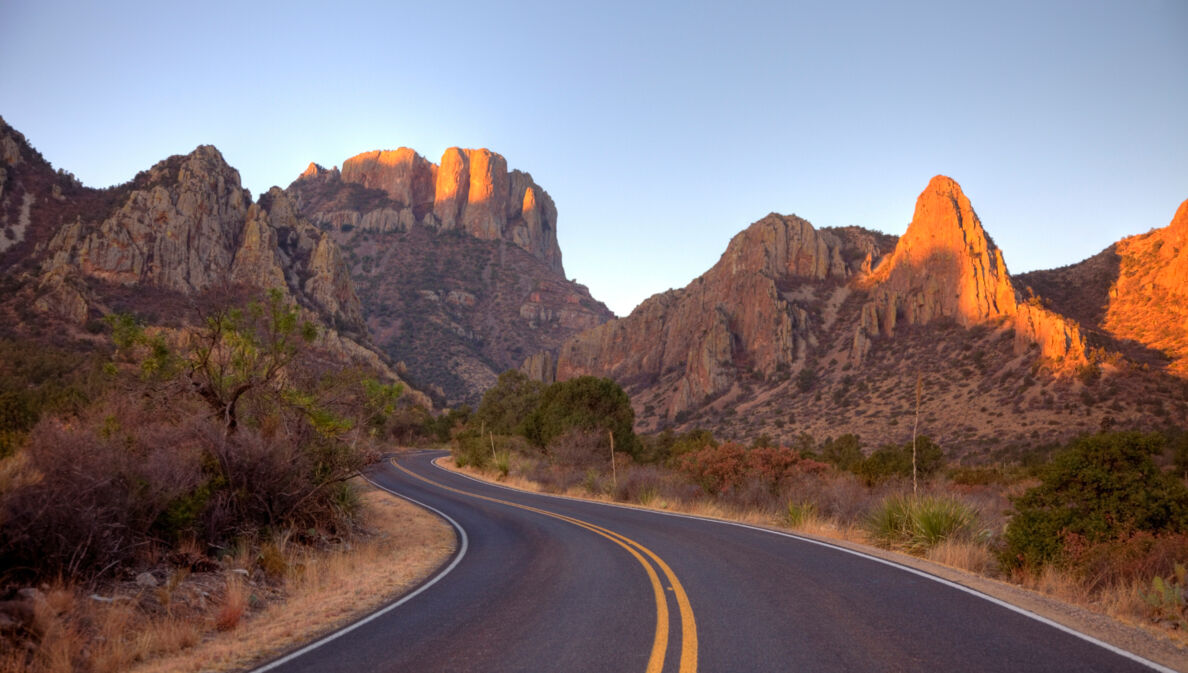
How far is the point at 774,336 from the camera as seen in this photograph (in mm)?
87312

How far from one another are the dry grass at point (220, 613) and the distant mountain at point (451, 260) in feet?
276

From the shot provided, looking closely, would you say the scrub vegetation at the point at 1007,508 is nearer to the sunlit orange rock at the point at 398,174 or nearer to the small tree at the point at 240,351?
the small tree at the point at 240,351

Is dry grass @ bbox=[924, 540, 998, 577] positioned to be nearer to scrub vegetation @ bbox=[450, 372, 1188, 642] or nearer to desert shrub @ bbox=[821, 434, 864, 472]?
scrub vegetation @ bbox=[450, 372, 1188, 642]

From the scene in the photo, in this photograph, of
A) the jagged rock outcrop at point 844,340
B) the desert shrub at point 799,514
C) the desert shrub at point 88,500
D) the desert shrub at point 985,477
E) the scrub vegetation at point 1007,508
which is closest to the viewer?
the desert shrub at point 88,500

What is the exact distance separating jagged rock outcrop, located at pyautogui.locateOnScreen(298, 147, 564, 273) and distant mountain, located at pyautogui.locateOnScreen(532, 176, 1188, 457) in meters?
57.5

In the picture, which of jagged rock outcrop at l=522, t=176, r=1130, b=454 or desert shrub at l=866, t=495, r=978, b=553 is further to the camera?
jagged rock outcrop at l=522, t=176, r=1130, b=454

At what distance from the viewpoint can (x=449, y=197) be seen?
16712 cm

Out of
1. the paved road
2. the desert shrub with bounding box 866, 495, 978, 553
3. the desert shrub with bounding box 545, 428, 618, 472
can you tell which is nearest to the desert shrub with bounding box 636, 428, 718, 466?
the desert shrub with bounding box 545, 428, 618, 472

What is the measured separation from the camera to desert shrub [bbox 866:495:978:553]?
10625 millimetres

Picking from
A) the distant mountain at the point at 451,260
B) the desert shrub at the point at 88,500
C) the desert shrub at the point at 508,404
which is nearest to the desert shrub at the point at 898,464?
the desert shrub at the point at 88,500

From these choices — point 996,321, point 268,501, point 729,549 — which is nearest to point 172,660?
point 268,501

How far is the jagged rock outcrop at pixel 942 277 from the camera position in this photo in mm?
65812

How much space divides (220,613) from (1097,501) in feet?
37.1

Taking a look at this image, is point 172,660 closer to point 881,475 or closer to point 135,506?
point 135,506
